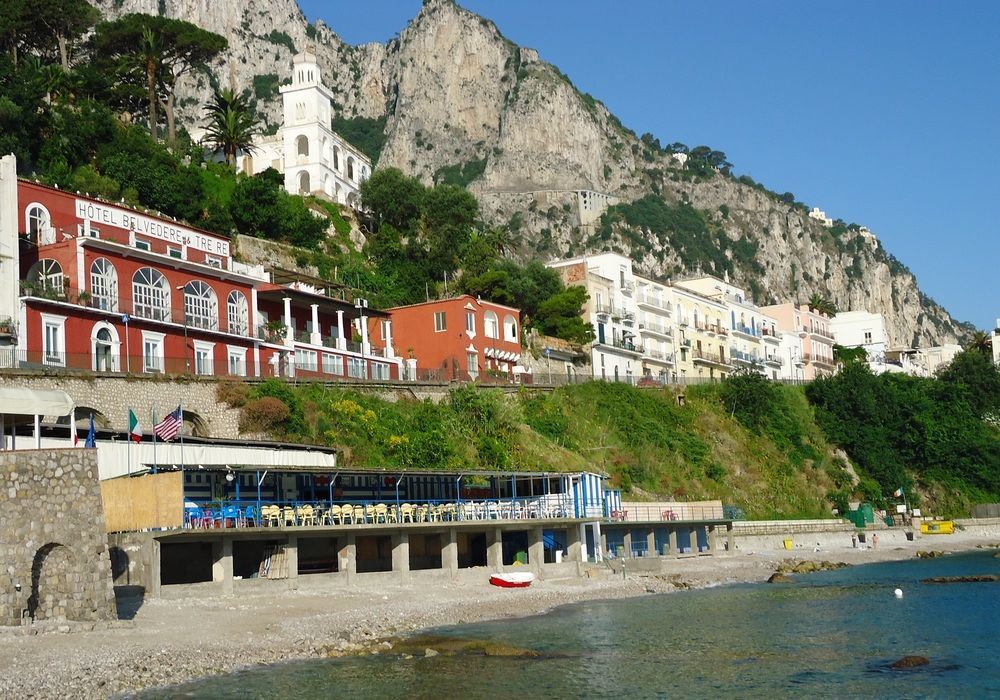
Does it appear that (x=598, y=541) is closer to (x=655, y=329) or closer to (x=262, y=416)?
(x=262, y=416)

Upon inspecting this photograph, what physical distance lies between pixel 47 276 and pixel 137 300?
14.2 feet

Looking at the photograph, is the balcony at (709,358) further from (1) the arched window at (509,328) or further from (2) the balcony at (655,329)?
(1) the arched window at (509,328)

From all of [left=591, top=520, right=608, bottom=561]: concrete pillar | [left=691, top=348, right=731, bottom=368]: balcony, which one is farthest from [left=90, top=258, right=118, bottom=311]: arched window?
[left=691, top=348, right=731, bottom=368]: balcony

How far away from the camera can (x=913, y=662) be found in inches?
1170

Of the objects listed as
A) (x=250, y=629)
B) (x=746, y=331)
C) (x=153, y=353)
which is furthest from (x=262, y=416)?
(x=746, y=331)

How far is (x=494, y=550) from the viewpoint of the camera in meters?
49.8

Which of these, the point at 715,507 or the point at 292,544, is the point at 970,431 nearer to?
the point at 715,507

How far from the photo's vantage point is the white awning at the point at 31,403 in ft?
103

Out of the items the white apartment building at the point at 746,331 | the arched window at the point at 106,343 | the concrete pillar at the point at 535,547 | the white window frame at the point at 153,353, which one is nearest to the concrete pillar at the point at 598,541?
the concrete pillar at the point at 535,547

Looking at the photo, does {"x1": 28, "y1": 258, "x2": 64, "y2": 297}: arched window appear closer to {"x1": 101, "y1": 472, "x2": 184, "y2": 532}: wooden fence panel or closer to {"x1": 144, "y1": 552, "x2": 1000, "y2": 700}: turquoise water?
{"x1": 101, "y1": 472, "x2": 184, "y2": 532}: wooden fence panel

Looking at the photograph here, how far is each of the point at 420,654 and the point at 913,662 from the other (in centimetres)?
1331

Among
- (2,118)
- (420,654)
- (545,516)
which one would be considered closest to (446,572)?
(545,516)

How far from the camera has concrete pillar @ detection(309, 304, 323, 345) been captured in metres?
64.3

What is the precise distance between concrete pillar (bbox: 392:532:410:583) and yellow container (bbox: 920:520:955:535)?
51.0 m
